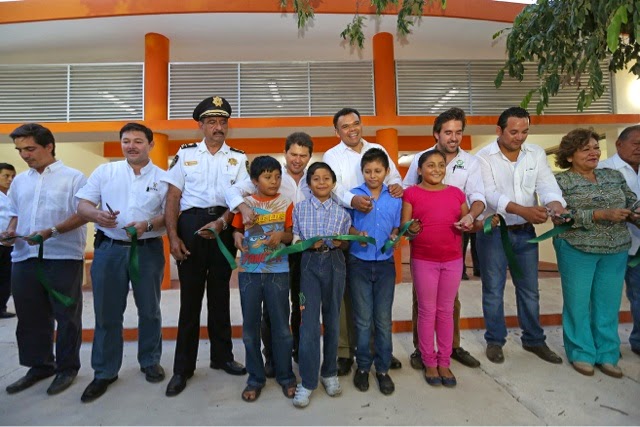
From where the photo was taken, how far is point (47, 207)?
2574mm

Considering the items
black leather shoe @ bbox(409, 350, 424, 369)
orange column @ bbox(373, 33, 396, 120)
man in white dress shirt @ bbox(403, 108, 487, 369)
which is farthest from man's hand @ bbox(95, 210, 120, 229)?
orange column @ bbox(373, 33, 396, 120)

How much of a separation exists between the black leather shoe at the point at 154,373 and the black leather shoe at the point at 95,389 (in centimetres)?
23

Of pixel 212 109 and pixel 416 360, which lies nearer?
pixel 212 109

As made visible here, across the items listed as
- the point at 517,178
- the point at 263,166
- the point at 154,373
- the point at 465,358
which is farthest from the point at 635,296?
Answer: the point at 154,373

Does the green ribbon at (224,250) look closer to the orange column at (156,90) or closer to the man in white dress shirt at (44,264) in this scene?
the man in white dress shirt at (44,264)

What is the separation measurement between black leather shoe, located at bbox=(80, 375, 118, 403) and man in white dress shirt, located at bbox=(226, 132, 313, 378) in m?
1.04

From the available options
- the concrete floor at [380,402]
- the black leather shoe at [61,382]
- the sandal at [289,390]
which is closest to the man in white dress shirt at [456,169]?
the concrete floor at [380,402]

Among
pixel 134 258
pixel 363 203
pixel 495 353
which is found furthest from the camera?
pixel 495 353

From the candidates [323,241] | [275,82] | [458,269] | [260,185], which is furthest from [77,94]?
[458,269]

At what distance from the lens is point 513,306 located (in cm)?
427

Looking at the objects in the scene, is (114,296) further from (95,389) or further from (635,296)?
(635,296)

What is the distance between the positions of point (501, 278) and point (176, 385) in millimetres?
2401

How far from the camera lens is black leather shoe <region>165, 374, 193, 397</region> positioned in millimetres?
2408

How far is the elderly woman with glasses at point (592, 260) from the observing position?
261 centimetres
